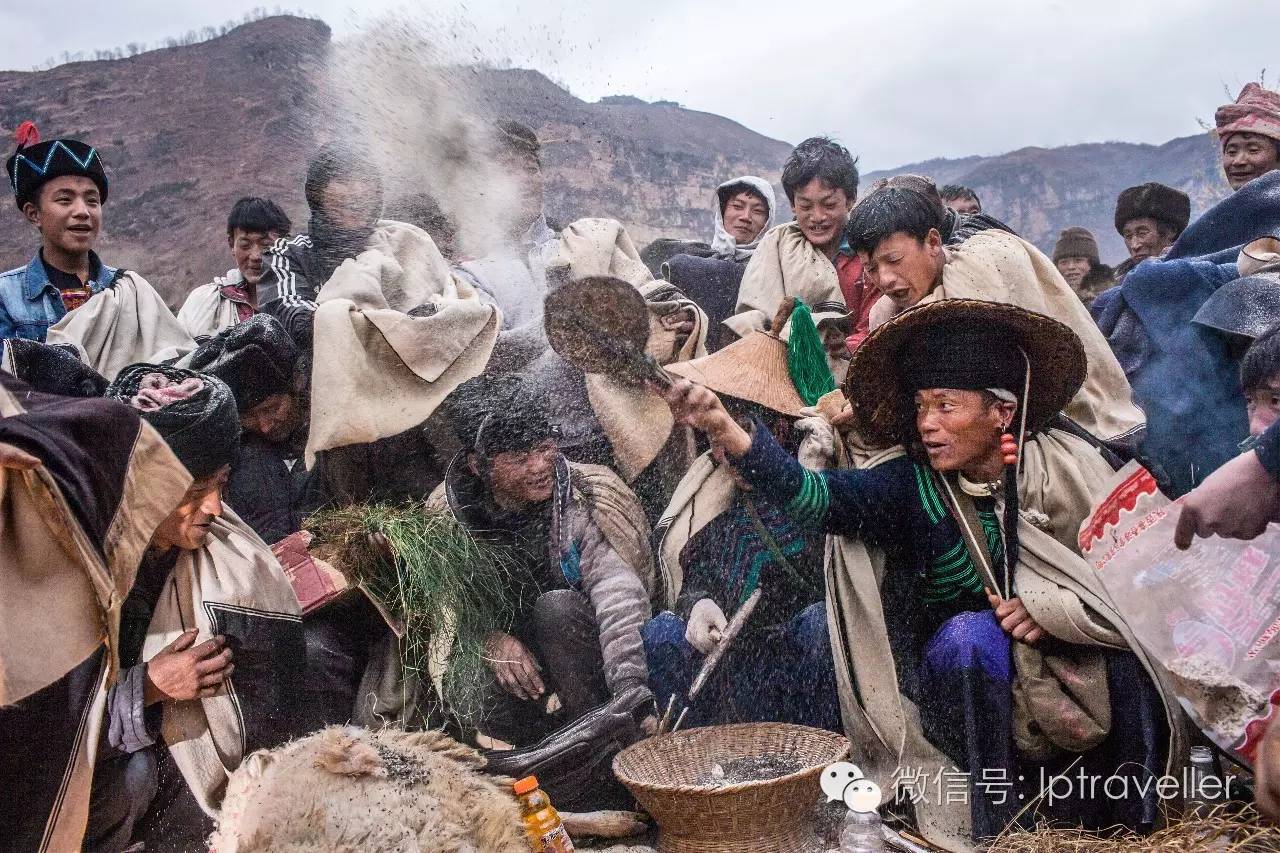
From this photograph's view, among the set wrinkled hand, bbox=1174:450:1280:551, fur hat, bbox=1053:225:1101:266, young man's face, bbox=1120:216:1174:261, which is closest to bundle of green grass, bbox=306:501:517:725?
wrinkled hand, bbox=1174:450:1280:551

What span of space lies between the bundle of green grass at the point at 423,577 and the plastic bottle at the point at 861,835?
4.81 feet

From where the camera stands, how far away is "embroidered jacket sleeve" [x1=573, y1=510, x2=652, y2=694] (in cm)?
420

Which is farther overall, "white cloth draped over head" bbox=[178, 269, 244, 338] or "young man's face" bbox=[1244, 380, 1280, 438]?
"white cloth draped over head" bbox=[178, 269, 244, 338]

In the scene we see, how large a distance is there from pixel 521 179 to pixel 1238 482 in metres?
3.20

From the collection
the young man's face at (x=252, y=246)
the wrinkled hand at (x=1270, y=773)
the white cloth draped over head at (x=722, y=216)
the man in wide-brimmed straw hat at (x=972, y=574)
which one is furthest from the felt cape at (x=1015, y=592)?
the young man's face at (x=252, y=246)

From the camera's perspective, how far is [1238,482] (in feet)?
9.39

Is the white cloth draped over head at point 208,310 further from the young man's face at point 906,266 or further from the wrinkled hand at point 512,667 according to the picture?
the young man's face at point 906,266

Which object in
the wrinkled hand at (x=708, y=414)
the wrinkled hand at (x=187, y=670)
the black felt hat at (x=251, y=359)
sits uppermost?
the black felt hat at (x=251, y=359)

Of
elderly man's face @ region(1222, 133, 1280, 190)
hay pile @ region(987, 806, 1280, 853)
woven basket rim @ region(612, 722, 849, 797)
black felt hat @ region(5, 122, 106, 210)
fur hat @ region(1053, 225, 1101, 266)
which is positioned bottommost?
hay pile @ region(987, 806, 1280, 853)

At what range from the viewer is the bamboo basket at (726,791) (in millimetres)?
3547

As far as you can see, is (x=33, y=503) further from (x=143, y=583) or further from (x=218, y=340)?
(x=218, y=340)

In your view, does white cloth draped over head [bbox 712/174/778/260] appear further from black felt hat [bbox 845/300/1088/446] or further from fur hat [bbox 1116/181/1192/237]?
fur hat [bbox 1116/181/1192/237]

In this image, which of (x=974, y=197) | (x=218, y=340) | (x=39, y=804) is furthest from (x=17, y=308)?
(x=974, y=197)

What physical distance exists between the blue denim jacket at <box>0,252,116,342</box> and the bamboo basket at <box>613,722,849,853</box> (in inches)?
105
